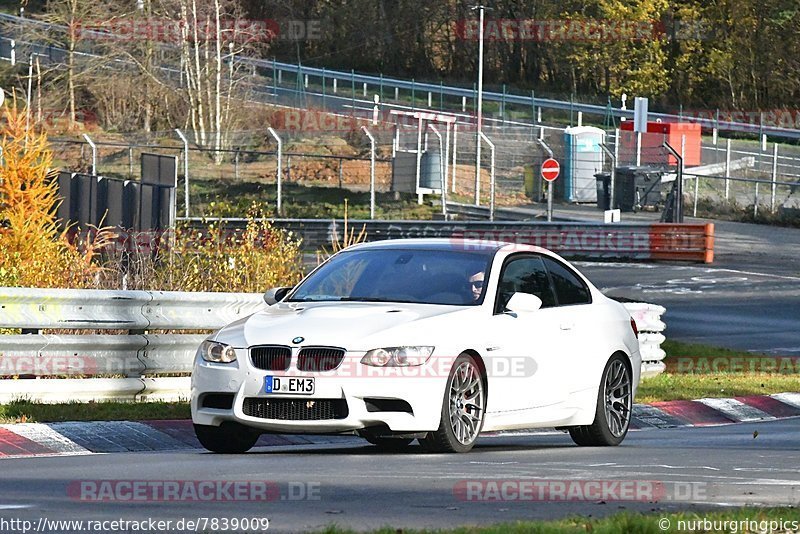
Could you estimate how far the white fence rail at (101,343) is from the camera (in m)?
12.6

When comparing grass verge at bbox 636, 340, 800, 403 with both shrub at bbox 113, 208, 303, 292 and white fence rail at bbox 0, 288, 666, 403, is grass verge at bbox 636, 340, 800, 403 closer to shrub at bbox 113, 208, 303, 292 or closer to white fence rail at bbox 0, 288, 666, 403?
shrub at bbox 113, 208, 303, 292

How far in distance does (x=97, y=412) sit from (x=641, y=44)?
62.1 meters

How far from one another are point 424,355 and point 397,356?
0.18 m

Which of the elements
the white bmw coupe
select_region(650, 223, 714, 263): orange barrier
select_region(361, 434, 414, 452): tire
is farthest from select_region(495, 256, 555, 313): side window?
select_region(650, 223, 714, 263): orange barrier

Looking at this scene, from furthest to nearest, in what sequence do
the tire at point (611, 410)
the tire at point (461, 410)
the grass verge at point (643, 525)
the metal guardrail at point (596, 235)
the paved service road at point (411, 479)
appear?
1. the metal guardrail at point (596, 235)
2. the tire at point (611, 410)
3. the tire at point (461, 410)
4. the paved service road at point (411, 479)
5. the grass verge at point (643, 525)

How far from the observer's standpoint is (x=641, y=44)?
7238 centimetres

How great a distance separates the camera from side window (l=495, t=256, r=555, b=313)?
11.9 metres

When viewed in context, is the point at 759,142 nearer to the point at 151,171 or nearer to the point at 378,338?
the point at 151,171

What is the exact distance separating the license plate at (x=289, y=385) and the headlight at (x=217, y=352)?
1.15 ft

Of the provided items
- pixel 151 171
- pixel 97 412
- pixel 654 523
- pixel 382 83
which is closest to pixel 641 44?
pixel 382 83

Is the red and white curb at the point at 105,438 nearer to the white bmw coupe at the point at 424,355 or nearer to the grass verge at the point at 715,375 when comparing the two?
the white bmw coupe at the point at 424,355

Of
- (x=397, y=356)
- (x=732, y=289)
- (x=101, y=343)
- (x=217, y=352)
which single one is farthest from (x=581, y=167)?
(x=397, y=356)

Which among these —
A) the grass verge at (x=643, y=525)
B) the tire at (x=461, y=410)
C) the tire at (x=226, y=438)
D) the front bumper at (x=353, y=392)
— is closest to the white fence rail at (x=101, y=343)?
the tire at (x=226, y=438)

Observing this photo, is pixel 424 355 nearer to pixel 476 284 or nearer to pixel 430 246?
pixel 476 284
